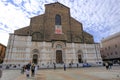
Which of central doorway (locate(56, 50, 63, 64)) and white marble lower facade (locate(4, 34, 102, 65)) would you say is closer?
white marble lower facade (locate(4, 34, 102, 65))

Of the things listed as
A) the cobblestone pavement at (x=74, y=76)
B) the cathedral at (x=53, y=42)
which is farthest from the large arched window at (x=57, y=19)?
the cobblestone pavement at (x=74, y=76)

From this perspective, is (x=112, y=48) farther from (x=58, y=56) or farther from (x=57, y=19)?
(x=57, y=19)

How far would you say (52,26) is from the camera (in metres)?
31.4

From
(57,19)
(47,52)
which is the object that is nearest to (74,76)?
(47,52)

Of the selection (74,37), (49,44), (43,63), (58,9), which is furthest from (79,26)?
(43,63)

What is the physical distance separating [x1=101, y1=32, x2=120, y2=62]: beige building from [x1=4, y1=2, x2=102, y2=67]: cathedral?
8.37 metres

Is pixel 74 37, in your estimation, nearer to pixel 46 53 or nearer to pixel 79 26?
pixel 79 26

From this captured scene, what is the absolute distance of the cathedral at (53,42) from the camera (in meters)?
27.1

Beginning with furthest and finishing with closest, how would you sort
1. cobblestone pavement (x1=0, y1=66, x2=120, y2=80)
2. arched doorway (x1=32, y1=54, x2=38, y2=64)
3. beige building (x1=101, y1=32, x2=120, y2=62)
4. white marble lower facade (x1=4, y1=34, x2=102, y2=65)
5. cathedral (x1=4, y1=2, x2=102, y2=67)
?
beige building (x1=101, y1=32, x2=120, y2=62) → arched doorway (x1=32, y1=54, x2=38, y2=64) → cathedral (x1=4, y1=2, x2=102, y2=67) → white marble lower facade (x1=4, y1=34, x2=102, y2=65) → cobblestone pavement (x1=0, y1=66, x2=120, y2=80)

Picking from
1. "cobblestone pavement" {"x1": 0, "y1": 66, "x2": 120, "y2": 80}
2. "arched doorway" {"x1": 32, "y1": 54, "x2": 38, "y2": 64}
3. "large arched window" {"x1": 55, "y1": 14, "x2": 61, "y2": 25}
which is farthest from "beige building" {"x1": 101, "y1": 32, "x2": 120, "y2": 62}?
"arched doorway" {"x1": 32, "y1": 54, "x2": 38, "y2": 64}

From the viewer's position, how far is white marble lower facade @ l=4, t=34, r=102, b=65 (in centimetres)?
2642

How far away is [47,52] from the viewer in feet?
94.1

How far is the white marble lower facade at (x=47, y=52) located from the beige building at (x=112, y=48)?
27.5 feet

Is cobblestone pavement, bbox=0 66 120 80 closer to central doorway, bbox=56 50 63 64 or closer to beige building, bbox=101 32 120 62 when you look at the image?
central doorway, bbox=56 50 63 64
